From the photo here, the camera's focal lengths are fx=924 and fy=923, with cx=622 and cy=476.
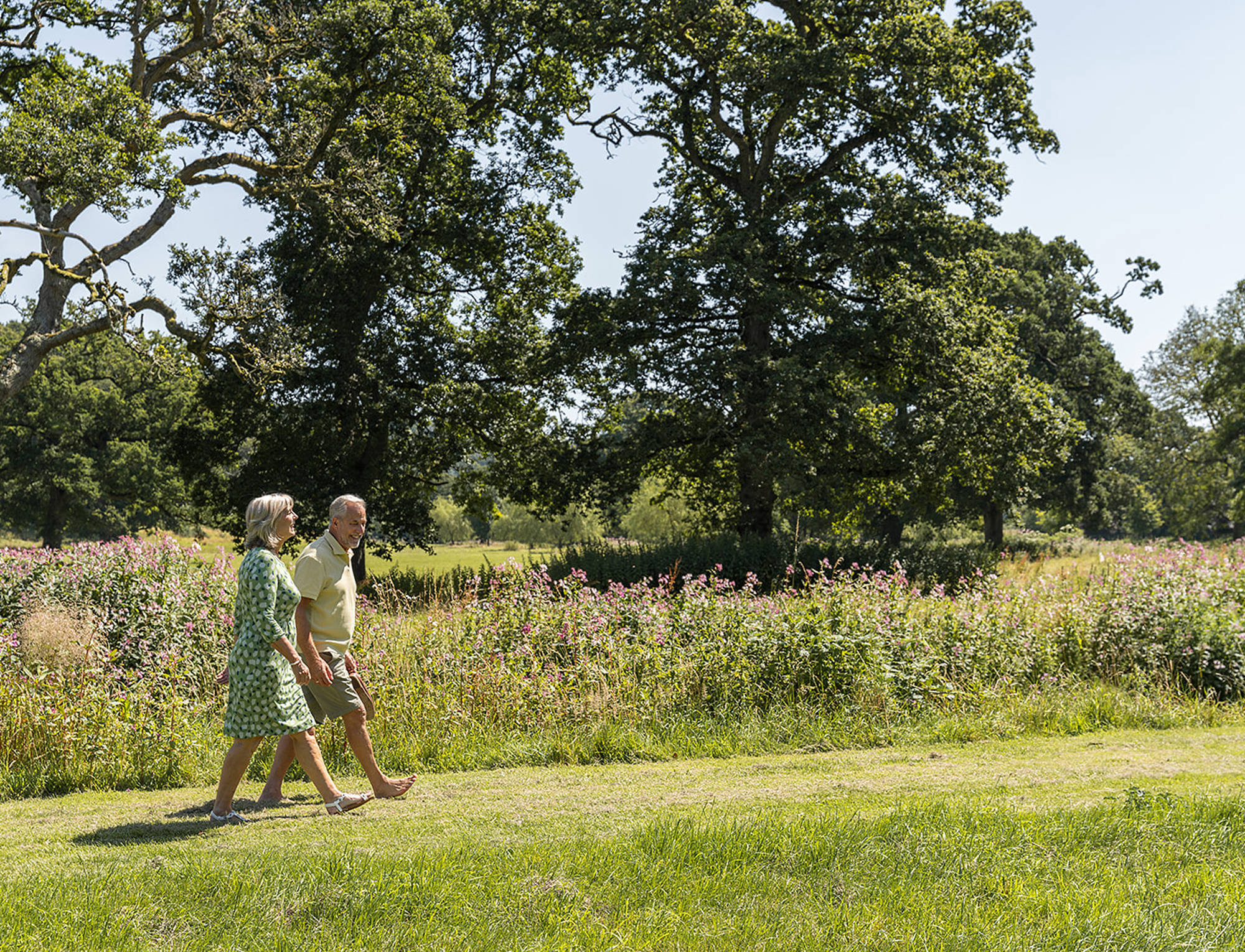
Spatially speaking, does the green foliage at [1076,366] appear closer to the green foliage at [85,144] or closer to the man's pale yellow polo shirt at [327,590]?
the green foliage at [85,144]

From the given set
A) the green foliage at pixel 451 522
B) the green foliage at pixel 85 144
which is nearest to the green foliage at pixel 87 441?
the green foliage at pixel 451 522

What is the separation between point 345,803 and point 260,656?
3.39ft

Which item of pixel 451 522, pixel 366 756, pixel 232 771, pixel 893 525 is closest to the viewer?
pixel 232 771

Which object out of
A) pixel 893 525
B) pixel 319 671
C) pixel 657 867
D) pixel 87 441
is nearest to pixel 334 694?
pixel 319 671

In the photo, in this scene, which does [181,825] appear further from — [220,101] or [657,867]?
[220,101]

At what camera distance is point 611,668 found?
326 inches

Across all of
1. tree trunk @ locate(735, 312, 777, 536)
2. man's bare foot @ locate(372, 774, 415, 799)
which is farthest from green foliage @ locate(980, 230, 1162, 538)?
man's bare foot @ locate(372, 774, 415, 799)

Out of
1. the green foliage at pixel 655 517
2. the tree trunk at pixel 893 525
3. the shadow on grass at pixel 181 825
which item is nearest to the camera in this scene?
the shadow on grass at pixel 181 825

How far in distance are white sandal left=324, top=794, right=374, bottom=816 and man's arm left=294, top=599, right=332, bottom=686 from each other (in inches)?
27.9

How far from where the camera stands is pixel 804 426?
19.4 meters

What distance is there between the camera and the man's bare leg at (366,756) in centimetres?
596

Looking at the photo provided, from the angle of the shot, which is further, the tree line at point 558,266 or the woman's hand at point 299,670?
the tree line at point 558,266

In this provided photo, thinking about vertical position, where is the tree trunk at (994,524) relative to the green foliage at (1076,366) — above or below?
below

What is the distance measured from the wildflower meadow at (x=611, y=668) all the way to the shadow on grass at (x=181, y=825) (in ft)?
2.82
